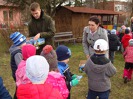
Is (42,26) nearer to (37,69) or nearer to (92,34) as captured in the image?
(92,34)

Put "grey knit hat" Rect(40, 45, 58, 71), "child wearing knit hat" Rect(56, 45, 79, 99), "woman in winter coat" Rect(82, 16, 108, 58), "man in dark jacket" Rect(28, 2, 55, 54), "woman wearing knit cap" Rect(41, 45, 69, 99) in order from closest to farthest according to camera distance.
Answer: "woman wearing knit cap" Rect(41, 45, 69, 99), "grey knit hat" Rect(40, 45, 58, 71), "child wearing knit hat" Rect(56, 45, 79, 99), "man in dark jacket" Rect(28, 2, 55, 54), "woman in winter coat" Rect(82, 16, 108, 58)

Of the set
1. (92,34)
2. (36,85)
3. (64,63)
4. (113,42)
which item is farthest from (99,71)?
(113,42)

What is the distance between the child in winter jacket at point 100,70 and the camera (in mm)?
3129

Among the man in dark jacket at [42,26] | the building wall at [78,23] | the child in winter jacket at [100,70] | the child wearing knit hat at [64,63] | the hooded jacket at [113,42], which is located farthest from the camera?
the building wall at [78,23]

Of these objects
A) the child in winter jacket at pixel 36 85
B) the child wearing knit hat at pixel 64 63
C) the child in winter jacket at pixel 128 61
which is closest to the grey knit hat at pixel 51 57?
the child wearing knit hat at pixel 64 63

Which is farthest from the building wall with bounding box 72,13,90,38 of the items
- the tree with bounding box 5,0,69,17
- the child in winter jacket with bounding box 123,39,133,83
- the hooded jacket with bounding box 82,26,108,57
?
the hooded jacket with bounding box 82,26,108,57

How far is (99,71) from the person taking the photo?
3168mm

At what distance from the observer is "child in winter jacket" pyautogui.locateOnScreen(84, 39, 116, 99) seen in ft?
10.3

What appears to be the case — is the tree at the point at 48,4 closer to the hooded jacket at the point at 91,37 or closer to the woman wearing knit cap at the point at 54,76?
the hooded jacket at the point at 91,37

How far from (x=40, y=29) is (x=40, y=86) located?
1.96 m

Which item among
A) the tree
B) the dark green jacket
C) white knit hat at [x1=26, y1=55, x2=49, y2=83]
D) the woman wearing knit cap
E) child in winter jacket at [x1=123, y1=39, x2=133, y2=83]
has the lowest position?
child in winter jacket at [x1=123, y1=39, x2=133, y2=83]

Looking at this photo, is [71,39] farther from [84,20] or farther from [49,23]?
[49,23]

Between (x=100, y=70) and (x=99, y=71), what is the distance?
0.03 m

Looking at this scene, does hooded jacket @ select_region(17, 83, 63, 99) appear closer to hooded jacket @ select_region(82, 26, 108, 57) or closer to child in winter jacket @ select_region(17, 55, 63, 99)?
child in winter jacket @ select_region(17, 55, 63, 99)
